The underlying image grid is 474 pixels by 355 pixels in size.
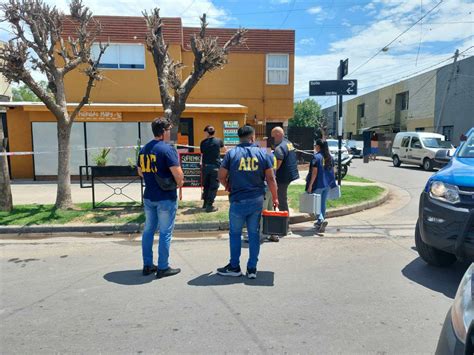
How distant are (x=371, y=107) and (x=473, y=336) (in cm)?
4438

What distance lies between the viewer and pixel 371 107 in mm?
42531

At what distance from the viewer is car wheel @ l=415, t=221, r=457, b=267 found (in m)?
4.51

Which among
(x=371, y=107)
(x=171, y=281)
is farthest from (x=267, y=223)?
(x=371, y=107)

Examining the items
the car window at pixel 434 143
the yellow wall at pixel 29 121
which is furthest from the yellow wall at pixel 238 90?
the car window at pixel 434 143

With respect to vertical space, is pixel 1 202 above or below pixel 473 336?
below

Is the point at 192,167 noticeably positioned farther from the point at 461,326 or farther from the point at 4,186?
the point at 461,326

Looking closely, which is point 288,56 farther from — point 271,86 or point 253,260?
point 253,260

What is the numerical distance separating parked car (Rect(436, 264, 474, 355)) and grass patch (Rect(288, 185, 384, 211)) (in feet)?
20.2

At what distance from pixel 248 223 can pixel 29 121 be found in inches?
480

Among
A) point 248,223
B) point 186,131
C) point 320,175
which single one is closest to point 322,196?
point 320,175

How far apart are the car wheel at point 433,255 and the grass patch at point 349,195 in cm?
368

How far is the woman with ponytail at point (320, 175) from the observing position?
6.50 meters

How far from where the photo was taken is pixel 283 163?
6.11 metres

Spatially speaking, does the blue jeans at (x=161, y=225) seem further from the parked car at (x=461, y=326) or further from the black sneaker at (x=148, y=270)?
the parked car at (x=461, y=326)
